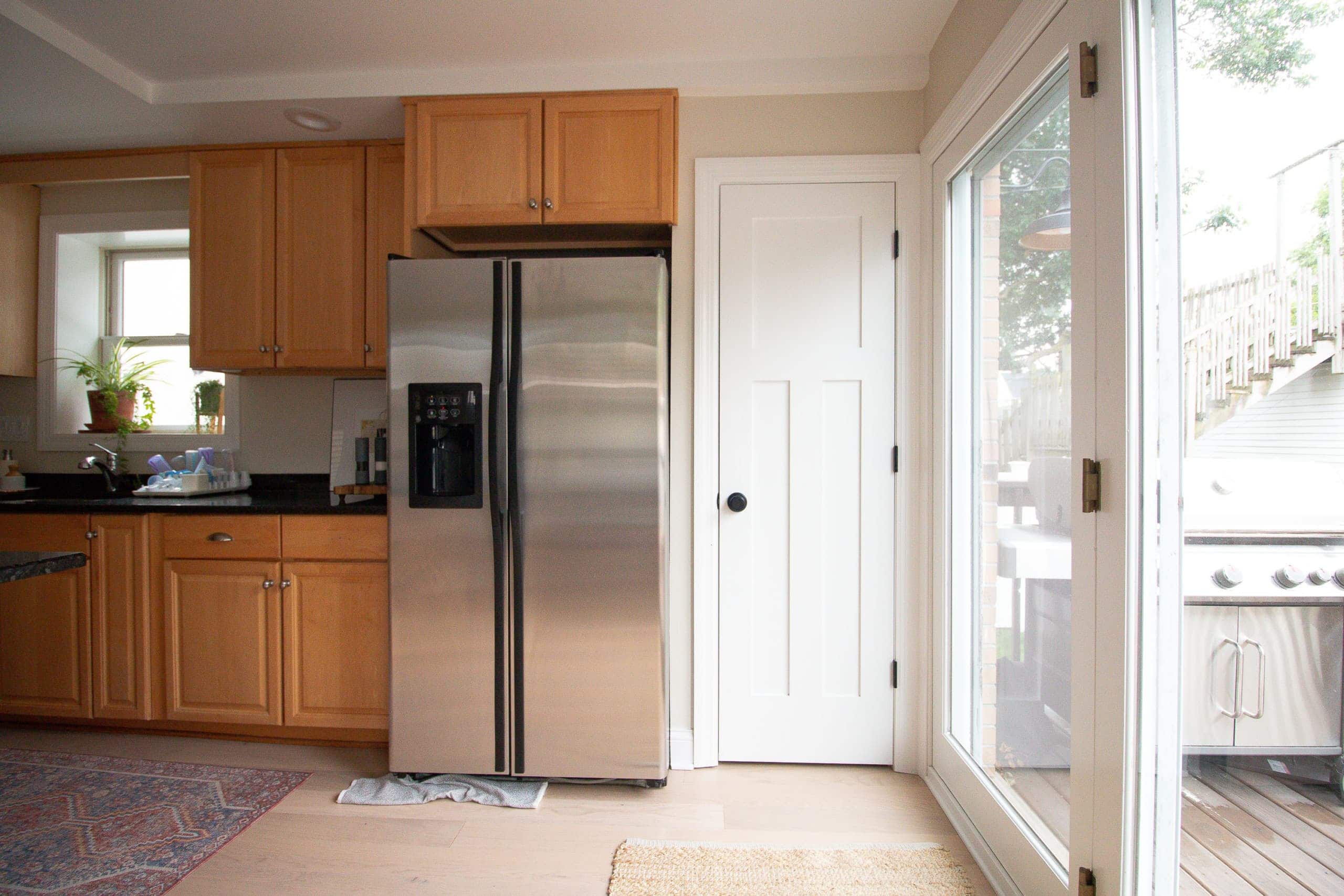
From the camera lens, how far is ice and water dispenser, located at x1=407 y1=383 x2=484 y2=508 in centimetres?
219

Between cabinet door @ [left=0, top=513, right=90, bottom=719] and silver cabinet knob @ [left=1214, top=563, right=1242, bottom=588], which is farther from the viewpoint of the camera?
cabinet door @ [left=0, top=513, right=90, bottom=719]

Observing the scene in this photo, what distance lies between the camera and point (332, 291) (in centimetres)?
273

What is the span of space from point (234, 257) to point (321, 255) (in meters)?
0.37

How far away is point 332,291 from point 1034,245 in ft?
8.07

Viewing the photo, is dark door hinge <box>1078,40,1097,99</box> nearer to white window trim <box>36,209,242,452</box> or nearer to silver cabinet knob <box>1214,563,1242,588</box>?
silver cabinet knob <box>1214,563,1242,588</box>

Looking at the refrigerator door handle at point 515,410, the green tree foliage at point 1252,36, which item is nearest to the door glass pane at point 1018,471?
the green tree foliage at point 1252,36

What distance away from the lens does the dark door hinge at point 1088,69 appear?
1.35 metres

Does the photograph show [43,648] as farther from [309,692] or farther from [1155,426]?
[1155,426]

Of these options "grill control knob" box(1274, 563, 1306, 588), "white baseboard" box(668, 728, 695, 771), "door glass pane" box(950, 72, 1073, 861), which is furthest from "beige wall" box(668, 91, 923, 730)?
"grill control knob" box(1274, 563, 1306, 588)

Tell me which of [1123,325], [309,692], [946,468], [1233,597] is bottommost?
[309,692]

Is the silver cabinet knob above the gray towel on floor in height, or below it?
above

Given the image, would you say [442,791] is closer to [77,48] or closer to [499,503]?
[499,503]

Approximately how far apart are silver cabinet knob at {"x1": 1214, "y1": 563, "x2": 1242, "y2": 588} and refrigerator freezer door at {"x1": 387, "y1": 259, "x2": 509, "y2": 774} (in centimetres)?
178

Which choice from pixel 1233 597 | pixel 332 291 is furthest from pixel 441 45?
pixel 1233 597
